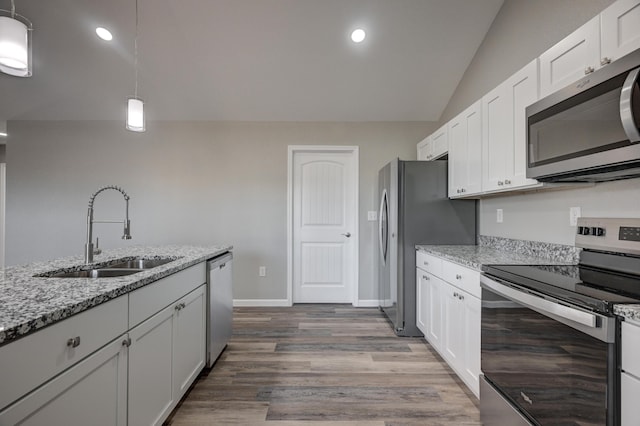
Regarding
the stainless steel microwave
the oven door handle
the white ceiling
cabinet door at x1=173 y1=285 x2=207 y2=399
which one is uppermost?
the white ceiling

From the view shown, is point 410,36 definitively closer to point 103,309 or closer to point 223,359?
point 103,309

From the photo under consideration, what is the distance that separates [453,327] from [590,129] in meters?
1.43

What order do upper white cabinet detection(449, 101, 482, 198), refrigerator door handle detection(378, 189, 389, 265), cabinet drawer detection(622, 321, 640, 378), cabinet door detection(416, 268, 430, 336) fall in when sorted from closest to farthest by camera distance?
cabinet drawer detection(622, 321, 640, 378) → upper white cabinet detection(449, 101, 482, 198) → cabinet door detection(416, 268, 430, 336) → refrigerator door handle detection(378, 189, 389, 265)

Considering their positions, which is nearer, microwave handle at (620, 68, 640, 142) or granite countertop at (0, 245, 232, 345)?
granite countertop at (0, 245, 232, 345)

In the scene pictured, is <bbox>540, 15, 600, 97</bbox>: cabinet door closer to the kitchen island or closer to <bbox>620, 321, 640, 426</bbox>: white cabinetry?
<bbox>620, 321, 640, 426</bbox>: white cabinetry

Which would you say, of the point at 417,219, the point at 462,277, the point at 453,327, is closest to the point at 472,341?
the point at 453,327

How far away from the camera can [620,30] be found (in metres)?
1.26

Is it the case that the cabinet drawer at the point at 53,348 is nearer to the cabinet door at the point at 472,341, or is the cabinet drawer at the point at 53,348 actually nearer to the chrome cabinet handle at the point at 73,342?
the chrome cabinet handle at the point at 73,342

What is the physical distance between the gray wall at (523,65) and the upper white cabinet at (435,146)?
0.46m

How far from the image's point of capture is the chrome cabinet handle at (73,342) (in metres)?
0.98

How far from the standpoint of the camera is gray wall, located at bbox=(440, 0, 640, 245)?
1.66 metres

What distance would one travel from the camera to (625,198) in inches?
61.0

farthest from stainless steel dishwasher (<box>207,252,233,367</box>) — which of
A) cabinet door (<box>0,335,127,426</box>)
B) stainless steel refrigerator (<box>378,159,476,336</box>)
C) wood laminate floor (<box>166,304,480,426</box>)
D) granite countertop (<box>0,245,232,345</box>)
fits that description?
stainless steel refrigerator (<box>378,159,476,336</box>)

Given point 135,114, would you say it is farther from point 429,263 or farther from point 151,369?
point 429,263
